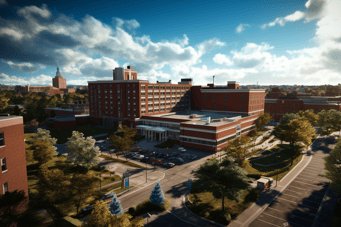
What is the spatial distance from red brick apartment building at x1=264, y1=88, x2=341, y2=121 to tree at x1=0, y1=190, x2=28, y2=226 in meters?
139

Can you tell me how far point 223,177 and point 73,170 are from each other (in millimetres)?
38701

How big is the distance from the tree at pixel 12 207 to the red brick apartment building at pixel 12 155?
63.8 inches

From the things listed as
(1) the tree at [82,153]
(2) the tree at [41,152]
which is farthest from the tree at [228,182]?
(2) the tree at [41,152]

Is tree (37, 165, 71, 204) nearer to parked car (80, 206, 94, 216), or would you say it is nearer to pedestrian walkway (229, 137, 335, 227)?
parked car (80, 206, 94, 216)

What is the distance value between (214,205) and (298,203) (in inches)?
607

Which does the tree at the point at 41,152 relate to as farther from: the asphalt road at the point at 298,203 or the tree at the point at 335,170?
the tree at the point at 335,170

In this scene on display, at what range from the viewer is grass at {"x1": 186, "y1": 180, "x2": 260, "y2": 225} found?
3104 centimetres

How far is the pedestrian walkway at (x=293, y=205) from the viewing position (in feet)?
97.8

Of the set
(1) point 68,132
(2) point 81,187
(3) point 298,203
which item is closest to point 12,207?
(2) point 81,187

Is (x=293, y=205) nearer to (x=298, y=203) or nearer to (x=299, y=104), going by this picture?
(x=298, y=203)

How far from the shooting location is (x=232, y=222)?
1163 inches

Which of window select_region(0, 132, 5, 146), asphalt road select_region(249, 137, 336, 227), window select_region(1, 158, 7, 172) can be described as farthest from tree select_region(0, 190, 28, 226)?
asphalt road select_region(249, 137, 336, 227)

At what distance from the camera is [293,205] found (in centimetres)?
3406

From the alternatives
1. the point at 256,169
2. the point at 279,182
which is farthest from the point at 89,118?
the point at 279,182
